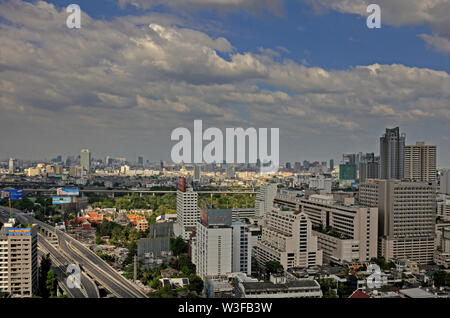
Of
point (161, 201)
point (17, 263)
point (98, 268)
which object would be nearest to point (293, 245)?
point (98, 268)

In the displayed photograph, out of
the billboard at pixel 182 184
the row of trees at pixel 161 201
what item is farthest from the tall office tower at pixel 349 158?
the billboard at pixel 182 184

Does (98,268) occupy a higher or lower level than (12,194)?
lower

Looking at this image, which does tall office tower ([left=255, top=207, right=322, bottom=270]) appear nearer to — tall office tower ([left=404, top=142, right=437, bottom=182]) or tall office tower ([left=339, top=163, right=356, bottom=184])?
tall office tower ([left=404, top=142, right=437, bottom=182])

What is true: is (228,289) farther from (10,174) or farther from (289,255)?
(10,174)

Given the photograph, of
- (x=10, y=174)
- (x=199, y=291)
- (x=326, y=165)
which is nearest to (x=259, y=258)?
(x=199, y=291)

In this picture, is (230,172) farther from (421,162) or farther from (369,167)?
(421,162)
